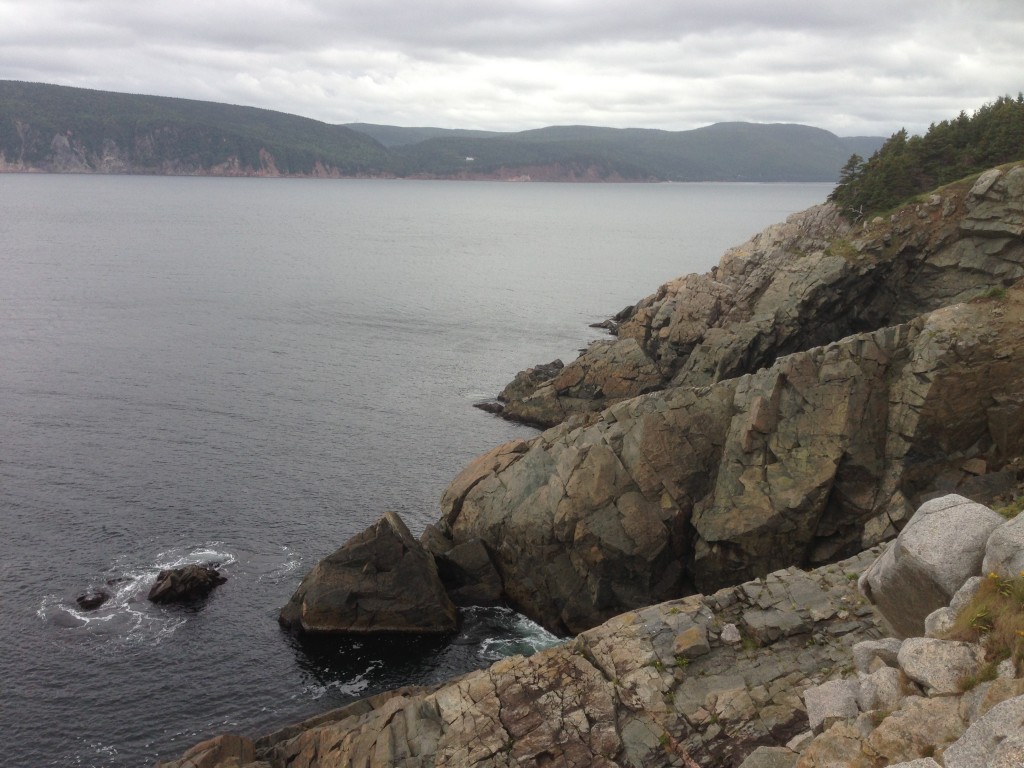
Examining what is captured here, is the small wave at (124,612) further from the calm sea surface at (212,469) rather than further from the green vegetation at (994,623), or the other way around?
the green vegetation at (994,623)

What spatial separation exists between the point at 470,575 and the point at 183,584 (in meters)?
16.0

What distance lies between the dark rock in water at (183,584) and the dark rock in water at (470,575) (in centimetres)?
1305

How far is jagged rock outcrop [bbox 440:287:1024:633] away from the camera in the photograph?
42281 millimetres

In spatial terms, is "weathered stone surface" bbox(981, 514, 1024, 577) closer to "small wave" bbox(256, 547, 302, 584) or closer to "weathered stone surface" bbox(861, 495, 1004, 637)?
"weathered stone surface" bbox(861, 495, 1004, 637)

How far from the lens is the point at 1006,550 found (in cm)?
2216

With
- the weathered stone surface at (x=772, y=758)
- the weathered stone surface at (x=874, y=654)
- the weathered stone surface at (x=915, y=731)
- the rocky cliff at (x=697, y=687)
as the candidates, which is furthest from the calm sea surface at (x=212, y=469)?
the weathered stone surface at (x=915, y=731)

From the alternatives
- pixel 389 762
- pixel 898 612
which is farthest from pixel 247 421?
pixel 898 612

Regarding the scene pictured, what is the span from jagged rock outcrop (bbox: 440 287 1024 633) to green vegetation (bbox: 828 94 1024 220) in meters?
30.6

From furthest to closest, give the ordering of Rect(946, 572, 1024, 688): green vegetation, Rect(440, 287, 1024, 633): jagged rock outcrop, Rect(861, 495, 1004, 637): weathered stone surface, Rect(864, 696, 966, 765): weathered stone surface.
A: Rect(440, 287, 1024, 633): jagged rock outcrop
Rect(861, 495, 1004, 637): weathered stone surface
Rect(946, 572, 1024, 688): green vegetation
Rect(864, 696, 966, 765): weathered stone surface

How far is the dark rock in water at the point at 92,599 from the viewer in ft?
148

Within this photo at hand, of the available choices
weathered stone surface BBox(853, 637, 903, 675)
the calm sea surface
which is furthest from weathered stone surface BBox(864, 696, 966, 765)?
the calm sea surface

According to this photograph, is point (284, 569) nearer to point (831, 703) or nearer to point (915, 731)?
point (831, 703)

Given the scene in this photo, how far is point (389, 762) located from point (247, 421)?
4691 centimetres

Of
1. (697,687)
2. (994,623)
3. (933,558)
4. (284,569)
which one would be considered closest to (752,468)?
(697,687)
